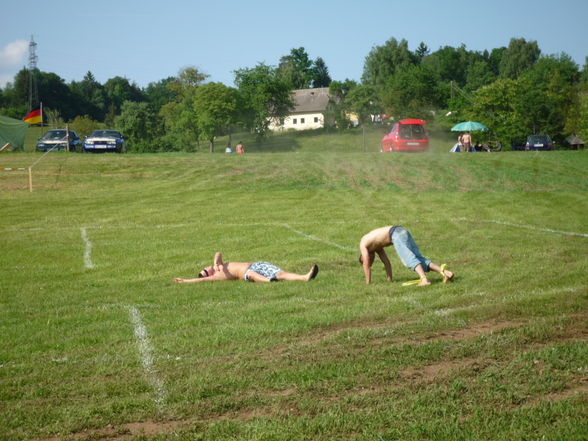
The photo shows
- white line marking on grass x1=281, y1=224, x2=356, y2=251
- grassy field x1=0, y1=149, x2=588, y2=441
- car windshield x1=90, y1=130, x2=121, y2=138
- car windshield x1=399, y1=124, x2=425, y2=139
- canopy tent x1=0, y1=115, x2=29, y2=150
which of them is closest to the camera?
grassy field x1=0, y1=149, x2=588, y2=441

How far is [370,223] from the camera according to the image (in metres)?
19.4

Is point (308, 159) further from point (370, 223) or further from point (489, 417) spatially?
point (489, 417)

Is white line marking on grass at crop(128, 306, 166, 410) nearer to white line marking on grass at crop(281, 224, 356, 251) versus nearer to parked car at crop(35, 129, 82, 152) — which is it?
white line marking on grass at crop(281, 224, 356, 251)

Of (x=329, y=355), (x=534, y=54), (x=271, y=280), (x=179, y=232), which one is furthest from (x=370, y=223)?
(x=534, y=54)

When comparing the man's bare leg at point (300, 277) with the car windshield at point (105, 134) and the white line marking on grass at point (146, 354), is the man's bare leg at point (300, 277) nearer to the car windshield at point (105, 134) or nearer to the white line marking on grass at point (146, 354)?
Result: the white line marking on grass at point (146, 354)

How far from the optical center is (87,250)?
1550cm

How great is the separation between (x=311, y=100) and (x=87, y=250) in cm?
11913

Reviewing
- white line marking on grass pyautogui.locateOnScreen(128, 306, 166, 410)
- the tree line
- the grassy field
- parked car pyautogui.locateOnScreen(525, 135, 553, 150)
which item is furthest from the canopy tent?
parked car pyautogui.locateOnScreen(525, 135, 553, 150)

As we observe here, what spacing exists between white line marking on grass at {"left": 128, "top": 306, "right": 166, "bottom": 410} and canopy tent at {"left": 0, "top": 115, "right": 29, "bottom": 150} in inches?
1434

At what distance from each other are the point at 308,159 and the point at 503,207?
48.4ft

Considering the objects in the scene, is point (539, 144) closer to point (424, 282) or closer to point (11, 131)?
point (11, 131)

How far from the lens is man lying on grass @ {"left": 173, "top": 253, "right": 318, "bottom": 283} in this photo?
10.8 m

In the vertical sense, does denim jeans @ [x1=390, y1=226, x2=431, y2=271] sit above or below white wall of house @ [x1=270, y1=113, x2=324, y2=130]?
below

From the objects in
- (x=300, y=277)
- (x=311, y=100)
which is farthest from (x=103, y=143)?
A: (x=311, y=100)
